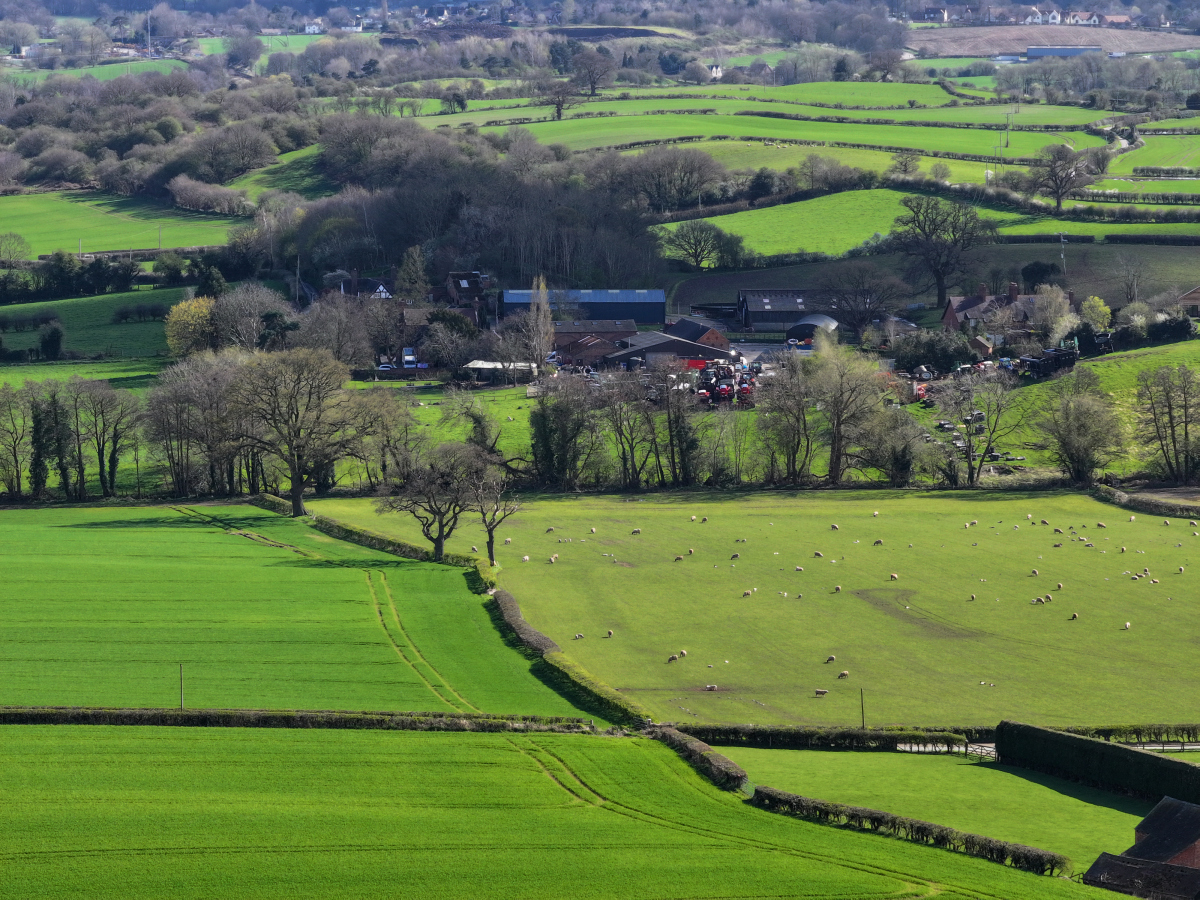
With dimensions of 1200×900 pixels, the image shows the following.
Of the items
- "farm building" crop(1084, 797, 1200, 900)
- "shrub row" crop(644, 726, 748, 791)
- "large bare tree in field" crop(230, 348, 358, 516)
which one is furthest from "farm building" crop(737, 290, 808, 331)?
"farm building" crop(1084, 797, 1200, 900)

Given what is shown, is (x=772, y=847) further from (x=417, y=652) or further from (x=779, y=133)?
(x=779, y=133)

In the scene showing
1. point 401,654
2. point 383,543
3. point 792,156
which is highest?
point 792,156

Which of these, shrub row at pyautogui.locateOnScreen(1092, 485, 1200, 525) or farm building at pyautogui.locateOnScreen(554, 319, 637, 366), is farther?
farm building at pyautogui.locateOnScreen(554, 319, 637, 366)

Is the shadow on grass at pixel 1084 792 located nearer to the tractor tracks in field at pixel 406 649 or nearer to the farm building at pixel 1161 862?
the farm building at pixel 1161 862

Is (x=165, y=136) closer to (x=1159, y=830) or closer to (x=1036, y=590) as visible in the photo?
(x=1036, y=590)

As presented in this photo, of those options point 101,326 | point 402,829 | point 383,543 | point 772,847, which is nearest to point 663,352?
point 101,326

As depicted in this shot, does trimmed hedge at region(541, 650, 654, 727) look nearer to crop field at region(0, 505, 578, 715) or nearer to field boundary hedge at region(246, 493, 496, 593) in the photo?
crop field at region(0, 505, 578, 715)

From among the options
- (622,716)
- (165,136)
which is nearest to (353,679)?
(622,716)
